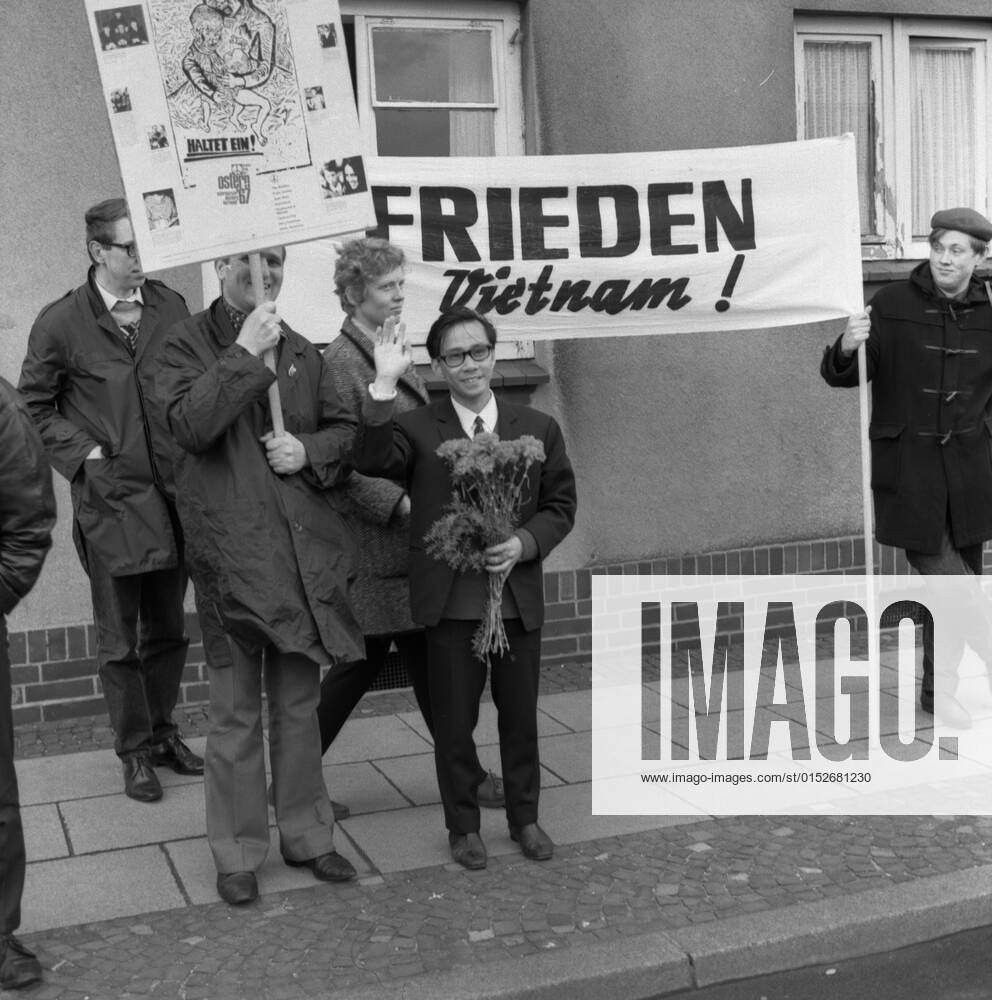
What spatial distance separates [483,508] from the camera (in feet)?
15.3

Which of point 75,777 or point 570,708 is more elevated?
point 75,777

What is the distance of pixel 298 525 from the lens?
458cm

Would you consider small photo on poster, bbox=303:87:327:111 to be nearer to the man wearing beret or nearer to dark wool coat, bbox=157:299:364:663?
dark wool coat, bbox=157:299:364:663

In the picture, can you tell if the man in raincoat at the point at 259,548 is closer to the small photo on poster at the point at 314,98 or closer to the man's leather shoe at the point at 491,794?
the small photo on poster at the point at 314,98

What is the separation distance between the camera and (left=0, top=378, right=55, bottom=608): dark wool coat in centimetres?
386

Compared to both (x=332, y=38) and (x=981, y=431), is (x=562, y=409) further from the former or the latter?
(x=332, y=38)

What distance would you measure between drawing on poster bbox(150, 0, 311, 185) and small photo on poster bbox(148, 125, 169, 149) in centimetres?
4

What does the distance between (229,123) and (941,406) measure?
11.1 feet

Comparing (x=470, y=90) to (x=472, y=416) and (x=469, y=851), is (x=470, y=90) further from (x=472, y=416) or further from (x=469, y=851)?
(x=469, y=851)

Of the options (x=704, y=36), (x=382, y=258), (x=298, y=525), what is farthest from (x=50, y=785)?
(x=704, y=36)

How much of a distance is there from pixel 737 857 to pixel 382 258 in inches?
94.4

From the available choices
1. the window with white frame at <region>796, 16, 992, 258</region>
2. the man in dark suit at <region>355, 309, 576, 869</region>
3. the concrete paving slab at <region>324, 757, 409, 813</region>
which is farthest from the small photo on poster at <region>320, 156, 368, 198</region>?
the window with white frame at <region>796, 16, 992, 258</region>

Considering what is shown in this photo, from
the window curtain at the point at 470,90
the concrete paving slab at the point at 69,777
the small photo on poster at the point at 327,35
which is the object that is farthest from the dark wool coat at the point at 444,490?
the window curtain at the point at 470,90

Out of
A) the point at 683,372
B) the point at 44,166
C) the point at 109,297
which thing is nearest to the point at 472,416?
the point at 109,297
